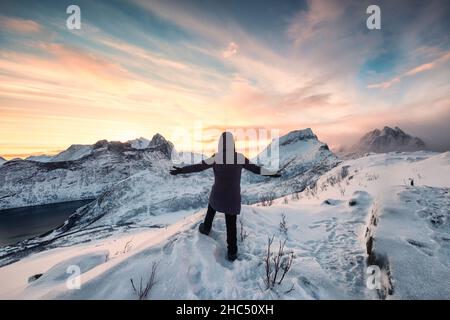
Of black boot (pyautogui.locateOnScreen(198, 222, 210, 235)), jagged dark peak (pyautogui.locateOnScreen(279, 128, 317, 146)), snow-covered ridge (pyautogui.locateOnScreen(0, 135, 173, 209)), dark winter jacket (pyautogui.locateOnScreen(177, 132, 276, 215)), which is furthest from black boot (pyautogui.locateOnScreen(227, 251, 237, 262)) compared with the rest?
jagged dark peak (pyautogui.locateOnScreen(279, 128, 317, 146))

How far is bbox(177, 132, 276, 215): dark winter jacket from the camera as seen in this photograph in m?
4.48

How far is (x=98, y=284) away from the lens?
10.2 ft

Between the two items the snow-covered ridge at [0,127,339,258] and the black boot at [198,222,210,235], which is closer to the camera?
the black boot at [198,222,210,235]

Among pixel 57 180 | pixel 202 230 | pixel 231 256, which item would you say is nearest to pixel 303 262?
pixel 231 256

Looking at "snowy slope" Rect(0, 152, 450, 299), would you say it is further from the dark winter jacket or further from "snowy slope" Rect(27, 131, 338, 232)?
"snowy slope" Rect(27, 131, 338, 232)

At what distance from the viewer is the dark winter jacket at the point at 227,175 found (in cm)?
448

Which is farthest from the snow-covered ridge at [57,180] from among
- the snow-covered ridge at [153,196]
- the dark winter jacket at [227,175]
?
the dark winter jacket at [227,175]

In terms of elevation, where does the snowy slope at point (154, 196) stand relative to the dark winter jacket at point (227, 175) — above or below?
below

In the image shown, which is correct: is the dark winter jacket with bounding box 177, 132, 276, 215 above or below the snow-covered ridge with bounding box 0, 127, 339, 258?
above

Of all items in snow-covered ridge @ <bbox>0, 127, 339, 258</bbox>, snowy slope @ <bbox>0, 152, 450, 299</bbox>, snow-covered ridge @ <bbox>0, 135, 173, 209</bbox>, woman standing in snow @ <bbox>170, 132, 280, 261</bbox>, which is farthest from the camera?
snow-covered ridge @ <bbox>0, 135, 173, 209</bbox>

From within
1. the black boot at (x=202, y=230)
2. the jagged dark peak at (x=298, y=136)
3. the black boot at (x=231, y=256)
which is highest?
the jagged dark peak at (x=298, y=136)

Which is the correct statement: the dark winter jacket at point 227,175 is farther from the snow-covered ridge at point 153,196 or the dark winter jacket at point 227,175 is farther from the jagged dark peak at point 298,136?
the jagged dark peak at point 298,136

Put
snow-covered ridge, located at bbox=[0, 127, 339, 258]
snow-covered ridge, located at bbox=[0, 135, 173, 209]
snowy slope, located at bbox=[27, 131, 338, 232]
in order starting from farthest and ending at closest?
snow-covered ridge, located at bbox=[0, 135, 173, 209]
snowy slope, located at bbox=[27, 131, 338, 232]
snow-covered ridge, located at bbox=[0, 127, 339, 258]

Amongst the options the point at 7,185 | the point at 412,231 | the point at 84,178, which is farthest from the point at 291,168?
Result: the point at 7,185
